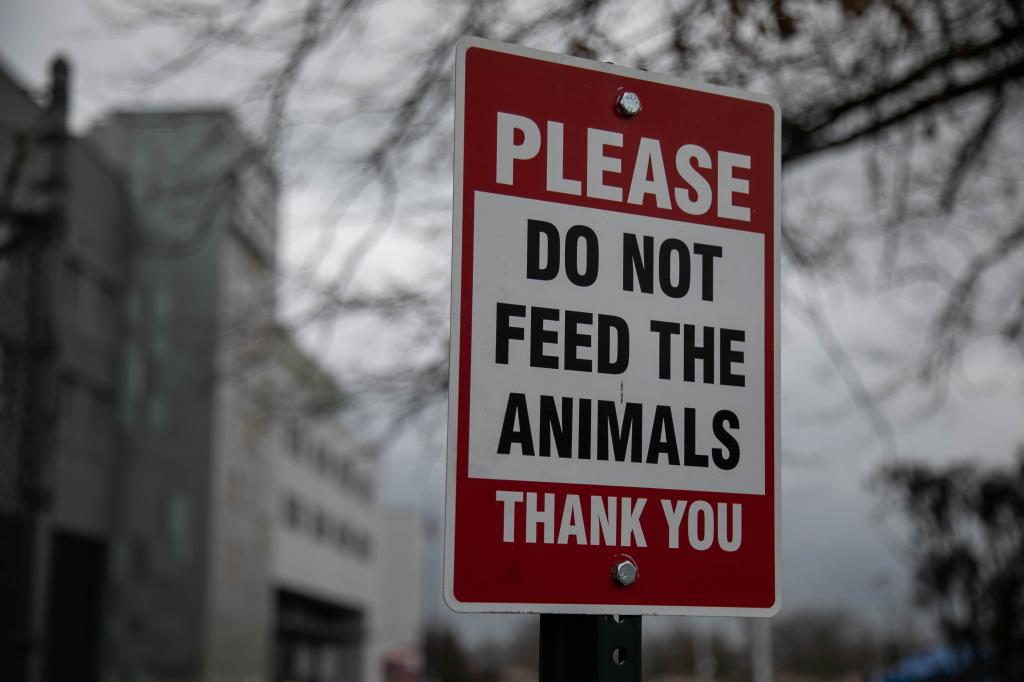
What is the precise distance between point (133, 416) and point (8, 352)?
511 inches

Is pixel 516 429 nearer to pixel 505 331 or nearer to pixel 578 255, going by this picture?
pixel 505 331

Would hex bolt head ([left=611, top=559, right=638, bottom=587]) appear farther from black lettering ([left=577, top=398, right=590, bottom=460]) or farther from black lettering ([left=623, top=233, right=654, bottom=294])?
black lettering ([left=623, top=233, right=654, bottom=294])

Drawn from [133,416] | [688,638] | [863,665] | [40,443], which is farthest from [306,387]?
[688,638]

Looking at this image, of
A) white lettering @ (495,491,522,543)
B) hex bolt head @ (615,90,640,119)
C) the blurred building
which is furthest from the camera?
the blurred building

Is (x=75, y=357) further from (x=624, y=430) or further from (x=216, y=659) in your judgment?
(x=624, y=430)

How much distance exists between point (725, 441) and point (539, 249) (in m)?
0.43

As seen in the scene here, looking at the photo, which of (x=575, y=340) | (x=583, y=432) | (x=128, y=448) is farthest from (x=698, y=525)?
(x=128, y=448)

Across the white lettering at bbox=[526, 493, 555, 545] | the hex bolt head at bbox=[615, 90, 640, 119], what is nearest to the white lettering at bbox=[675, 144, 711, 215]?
the hex bolt head at bbox=[615, 90, 640, 119]

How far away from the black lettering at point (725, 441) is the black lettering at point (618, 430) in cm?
15

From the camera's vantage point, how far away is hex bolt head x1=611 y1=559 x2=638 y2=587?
2.01m

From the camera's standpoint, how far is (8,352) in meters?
25.1

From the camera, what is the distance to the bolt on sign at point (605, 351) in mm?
1995

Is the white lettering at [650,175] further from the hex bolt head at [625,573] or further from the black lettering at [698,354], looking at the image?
the hex bolt head at [625,573]

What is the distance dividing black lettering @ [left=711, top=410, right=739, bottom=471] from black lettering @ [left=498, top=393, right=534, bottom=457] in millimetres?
322
